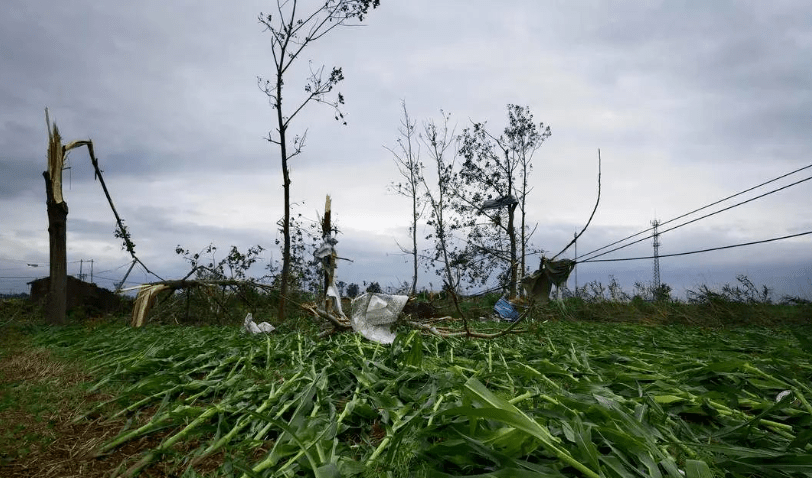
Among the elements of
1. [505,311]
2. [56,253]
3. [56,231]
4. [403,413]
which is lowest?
[505,311]

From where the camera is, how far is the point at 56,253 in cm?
672

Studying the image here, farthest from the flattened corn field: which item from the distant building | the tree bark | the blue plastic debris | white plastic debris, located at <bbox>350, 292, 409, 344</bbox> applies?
the blue plastic debris

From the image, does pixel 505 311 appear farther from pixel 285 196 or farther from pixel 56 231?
pixel 56 231

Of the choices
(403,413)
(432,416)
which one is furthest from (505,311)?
(432,416)

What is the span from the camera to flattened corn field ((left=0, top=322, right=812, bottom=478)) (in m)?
1.28

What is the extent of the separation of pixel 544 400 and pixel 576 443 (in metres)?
0.46

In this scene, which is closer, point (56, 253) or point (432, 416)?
point (432, 416)

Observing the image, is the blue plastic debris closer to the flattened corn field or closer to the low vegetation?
the low vegetation

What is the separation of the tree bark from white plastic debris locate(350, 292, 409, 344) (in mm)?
4778

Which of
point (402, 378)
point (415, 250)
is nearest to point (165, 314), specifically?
point (402, 378)

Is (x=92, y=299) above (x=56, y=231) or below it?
below

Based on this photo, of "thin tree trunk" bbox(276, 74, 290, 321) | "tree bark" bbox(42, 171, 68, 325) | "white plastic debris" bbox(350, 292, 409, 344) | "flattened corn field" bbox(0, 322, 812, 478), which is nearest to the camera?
"flattened corn field" bbox(0, 322, 812, 478)

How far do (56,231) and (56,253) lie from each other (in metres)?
0.29

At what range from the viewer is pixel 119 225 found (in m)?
7.77
